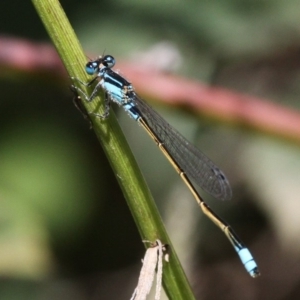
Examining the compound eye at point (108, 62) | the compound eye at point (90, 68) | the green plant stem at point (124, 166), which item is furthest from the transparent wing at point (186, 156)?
the green plant stem at point (124, 166)

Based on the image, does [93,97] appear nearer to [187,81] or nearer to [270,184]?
[187,81]

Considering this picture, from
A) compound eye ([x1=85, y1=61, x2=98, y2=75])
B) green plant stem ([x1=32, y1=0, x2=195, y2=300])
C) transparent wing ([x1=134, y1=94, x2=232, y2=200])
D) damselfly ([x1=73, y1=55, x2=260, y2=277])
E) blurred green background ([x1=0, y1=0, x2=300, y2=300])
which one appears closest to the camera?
green plant stem ([x1=32, y1=0, x2=195, y2=300])

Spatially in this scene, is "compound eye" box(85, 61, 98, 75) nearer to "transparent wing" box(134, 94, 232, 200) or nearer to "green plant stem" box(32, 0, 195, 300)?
"green plant stem" box(32, 0, 195, 300)

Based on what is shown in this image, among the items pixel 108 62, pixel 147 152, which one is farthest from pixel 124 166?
pixel 147 152

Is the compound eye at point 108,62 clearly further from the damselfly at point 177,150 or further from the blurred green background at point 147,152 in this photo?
the blurred green background at point 147,152

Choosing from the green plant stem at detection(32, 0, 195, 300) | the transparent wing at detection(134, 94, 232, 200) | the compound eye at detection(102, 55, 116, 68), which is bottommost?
the green plant stem at detection(32, 0, 195, 300)

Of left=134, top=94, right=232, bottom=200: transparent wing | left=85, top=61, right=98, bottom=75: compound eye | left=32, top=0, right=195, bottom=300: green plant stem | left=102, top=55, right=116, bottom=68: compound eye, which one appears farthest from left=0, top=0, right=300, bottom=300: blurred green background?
left=32, top=0, right=195, bottom=300: green plant stem

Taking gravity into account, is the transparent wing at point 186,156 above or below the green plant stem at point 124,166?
above

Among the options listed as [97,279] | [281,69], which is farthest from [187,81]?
[97,279]
